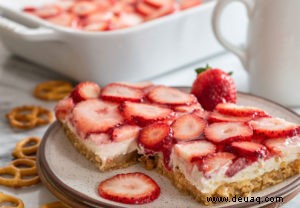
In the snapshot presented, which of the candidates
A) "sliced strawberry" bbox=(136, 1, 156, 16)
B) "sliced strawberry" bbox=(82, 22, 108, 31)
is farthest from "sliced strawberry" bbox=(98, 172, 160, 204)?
"sliced strawberry" bbox=(136, 1, 156, 16)

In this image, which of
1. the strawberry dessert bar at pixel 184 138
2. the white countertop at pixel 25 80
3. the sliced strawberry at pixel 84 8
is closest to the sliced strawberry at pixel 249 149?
the strawberry dessert bar at pixel 184 138

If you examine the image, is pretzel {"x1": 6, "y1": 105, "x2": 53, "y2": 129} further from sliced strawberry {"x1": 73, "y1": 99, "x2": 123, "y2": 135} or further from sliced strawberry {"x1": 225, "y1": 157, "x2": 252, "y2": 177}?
sliced strawberry {"x1": 225, "y1": 157, "x2": 252, "y2": 177}

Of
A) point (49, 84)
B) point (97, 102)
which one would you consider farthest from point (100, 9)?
point (97, 102)

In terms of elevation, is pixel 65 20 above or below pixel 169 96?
above

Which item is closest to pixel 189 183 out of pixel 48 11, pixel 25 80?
pixel 25 80

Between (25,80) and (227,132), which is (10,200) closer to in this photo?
(227,132)

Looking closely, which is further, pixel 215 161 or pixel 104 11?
pixel 104 11
